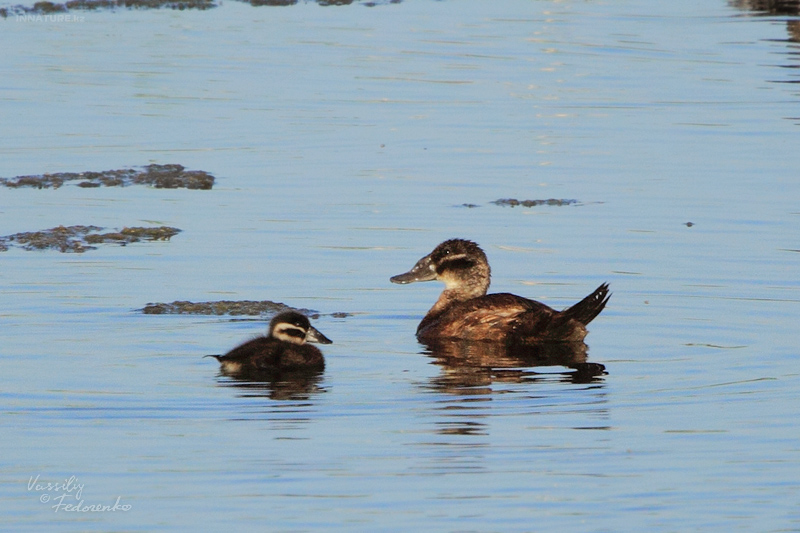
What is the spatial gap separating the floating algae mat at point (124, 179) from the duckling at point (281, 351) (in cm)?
484

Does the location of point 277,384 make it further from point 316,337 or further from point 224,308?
point 224,308

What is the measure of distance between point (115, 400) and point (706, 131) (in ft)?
32.4

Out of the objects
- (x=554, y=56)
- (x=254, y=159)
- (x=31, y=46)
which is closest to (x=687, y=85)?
(x=554, y=56)

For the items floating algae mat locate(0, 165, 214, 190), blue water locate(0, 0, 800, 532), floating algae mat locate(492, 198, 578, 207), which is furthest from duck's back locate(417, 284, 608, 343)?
floating algae mat locate(0, 165, 214, 190)

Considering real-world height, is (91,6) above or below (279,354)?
above

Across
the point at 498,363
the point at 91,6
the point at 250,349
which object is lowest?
the point at 498,363

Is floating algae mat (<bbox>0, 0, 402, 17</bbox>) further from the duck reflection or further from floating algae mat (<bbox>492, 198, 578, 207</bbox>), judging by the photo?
the duck reflection

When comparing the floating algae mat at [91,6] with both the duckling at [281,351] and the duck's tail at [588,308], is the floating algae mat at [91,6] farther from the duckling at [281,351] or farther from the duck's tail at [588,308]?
the duck's tail at [588,308]

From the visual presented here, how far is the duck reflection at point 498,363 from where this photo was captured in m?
9.12

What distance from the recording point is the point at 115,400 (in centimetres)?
838

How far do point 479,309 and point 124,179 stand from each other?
5.06 metres

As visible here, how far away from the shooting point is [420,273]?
11.2 metres

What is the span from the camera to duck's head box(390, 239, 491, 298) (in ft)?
36.8

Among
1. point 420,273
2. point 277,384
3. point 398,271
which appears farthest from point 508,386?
point 398,271
